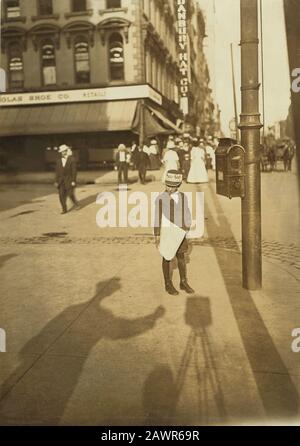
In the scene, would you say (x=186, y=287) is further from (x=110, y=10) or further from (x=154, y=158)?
(x=110, y=10)

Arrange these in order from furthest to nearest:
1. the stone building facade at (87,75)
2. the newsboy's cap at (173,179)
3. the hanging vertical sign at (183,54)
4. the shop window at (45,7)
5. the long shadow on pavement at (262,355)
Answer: the stone building facade at (87,75) → the hanging vertical sign at (183,54) → the shop window at (45,7) → the newsboy's cap at (173,179) → the long shadow on pavement at (262,355)

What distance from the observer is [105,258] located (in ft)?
24.7

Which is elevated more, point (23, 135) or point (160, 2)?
point (160, 2)

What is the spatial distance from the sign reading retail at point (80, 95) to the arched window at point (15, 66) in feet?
1.72

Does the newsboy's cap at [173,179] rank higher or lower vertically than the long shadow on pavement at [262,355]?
higher

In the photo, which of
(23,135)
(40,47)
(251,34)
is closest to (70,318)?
(251,34)

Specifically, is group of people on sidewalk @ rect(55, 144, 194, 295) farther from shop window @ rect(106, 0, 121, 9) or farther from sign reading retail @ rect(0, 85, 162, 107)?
sign reading retail @ rect(0, 85, 162, 107)

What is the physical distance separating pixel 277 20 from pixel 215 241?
420cm

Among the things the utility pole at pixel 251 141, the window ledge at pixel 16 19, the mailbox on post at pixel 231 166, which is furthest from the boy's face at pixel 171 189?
the window ledge at pixel 16 19

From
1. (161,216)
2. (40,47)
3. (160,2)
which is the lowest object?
(161,216)

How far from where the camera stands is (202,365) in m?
3.95

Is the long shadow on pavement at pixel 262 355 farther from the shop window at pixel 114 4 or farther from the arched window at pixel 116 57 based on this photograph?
the arched window at pixel 116 57

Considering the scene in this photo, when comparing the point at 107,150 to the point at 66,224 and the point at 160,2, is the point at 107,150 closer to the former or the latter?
the point at 160,2

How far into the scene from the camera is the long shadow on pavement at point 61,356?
3.36m
